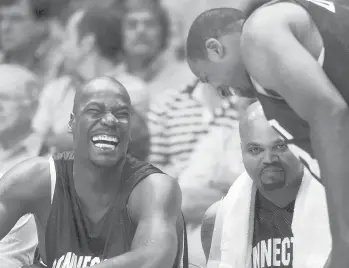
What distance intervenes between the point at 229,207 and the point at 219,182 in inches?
18.8

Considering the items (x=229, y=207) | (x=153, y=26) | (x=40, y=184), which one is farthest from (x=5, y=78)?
(x=229, y=207)

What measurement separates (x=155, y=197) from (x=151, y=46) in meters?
1.37

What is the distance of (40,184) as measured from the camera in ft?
7.54

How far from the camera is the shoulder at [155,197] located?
2164 millimetres

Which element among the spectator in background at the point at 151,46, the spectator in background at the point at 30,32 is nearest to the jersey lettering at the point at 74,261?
the spectator in background at the point at 151,46

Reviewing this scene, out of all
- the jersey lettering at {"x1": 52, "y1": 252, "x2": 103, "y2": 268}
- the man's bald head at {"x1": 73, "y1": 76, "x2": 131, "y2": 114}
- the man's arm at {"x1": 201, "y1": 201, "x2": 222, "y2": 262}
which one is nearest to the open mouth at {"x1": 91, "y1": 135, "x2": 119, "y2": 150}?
the man's bald head at {"x1": 73, "y1": 76, "x2": 131, "y2": 114}

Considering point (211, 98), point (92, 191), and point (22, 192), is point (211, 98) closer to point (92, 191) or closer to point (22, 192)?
point (92, 191)

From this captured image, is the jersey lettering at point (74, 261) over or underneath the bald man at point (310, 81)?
underneath

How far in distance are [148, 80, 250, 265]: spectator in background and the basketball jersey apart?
19.3 inches

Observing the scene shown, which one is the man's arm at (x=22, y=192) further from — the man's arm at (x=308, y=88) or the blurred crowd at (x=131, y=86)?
the man's arm at (x=308, y=88)

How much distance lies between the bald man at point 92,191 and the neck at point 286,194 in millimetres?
312

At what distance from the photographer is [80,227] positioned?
226 centimetres

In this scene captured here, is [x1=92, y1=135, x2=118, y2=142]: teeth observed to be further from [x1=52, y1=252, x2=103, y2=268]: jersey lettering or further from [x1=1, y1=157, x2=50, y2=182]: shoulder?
[x1=52, y1=252, x2=103, y2=268]: jersey lettering

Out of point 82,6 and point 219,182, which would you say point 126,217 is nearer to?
point 219,182
